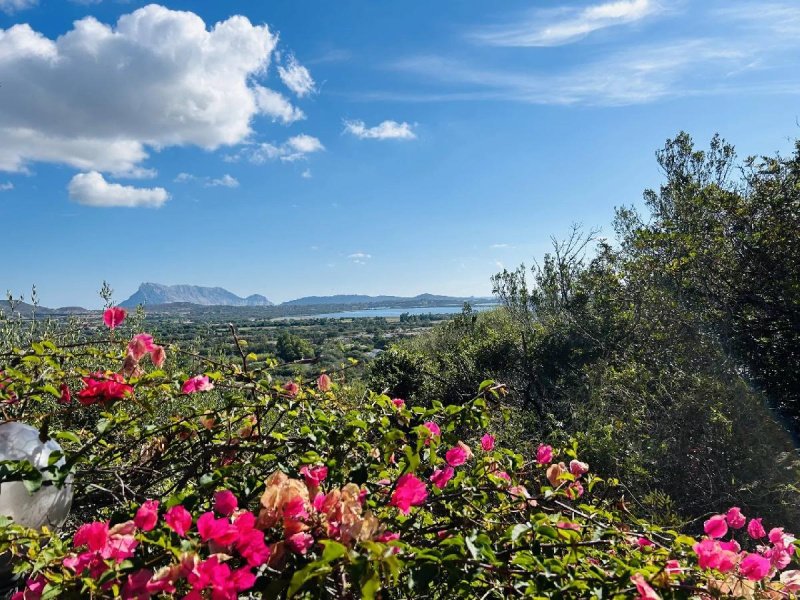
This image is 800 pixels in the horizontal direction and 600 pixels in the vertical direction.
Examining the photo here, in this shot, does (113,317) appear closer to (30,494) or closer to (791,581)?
(30,494)

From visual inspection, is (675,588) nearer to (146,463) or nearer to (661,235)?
(146,463)

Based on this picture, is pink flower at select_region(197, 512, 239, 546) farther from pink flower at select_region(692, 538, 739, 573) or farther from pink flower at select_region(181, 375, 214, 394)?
pink flower at select_region(692, 538, 739, 573)

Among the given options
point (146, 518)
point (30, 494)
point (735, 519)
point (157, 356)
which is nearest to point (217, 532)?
point (146, 518)

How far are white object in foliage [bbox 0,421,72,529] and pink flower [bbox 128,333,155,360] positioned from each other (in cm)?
42

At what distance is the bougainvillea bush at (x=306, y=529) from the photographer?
88cm

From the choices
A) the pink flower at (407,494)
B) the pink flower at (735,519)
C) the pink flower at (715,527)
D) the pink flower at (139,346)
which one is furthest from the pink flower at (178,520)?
the pink flower at (735,519)

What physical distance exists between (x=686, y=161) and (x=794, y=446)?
8179 millimetres

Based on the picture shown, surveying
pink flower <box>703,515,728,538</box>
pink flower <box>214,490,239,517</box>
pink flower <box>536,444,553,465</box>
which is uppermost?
pink flower <box>214,490,239,517</box>

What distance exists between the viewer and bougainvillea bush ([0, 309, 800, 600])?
2.89 feet

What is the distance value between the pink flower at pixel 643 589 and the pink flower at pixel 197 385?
1.42 metres

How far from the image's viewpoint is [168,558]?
3.36ft

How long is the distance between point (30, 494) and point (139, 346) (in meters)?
0.64

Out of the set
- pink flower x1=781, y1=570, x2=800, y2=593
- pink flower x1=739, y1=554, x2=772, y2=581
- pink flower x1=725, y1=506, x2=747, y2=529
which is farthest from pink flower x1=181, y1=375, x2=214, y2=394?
pink flower x1=725, y1=506, x2=747, y2=529

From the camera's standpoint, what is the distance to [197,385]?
176 cm
